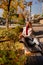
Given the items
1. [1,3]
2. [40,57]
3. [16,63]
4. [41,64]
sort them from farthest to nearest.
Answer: [1,3]
[40,57]
[41,64]
[16,63]

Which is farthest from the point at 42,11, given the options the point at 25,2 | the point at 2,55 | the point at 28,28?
the point at 2,55

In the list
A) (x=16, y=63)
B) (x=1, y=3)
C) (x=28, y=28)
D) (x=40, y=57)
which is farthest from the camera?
(x=1, y=3)

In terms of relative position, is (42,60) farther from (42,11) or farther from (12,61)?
(42,11)

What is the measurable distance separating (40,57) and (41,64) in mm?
594

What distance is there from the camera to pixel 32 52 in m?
6.27

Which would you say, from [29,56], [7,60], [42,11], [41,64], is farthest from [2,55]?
[42,11]

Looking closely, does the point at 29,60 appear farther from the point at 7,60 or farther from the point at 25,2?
the point at 25,2

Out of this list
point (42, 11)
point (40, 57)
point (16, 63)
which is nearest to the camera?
point (16, 63)

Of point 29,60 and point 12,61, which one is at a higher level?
point 12,61

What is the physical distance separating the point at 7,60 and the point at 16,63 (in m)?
0.19

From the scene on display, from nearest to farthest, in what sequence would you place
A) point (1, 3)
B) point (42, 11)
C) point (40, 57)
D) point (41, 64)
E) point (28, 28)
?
point (41, 64), point (40, 57), point (28, 28), point (1, 3), point (42, 11)

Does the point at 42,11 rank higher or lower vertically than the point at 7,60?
lower

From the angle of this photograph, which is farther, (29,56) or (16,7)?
(16,7)

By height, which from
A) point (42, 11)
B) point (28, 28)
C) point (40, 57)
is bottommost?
point (42, 11)
